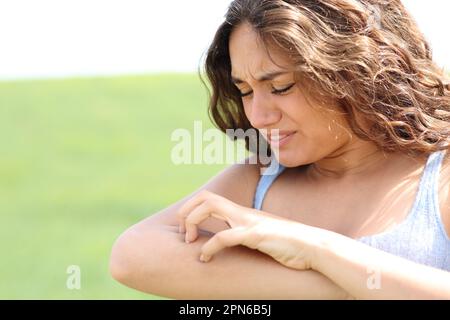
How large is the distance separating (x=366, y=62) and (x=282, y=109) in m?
0.30

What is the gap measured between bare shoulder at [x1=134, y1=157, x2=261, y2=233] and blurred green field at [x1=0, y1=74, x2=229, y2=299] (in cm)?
562

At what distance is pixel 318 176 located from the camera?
2.90 meters

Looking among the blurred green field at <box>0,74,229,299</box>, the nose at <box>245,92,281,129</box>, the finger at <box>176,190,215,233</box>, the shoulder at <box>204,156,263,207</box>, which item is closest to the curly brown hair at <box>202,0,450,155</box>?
the nose at <box>245,92,281,129</box>

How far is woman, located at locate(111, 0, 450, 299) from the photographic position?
2381 millimetres

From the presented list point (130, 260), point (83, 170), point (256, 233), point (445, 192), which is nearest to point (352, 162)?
point (445, 192)

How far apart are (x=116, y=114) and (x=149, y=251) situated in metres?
13.5

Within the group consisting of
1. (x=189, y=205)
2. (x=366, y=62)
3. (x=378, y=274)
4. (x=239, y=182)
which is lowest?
(x=378, y=274)

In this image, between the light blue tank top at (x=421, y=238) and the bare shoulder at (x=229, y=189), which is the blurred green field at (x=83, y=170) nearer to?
the bare shoulder at (x=229, y=189)
